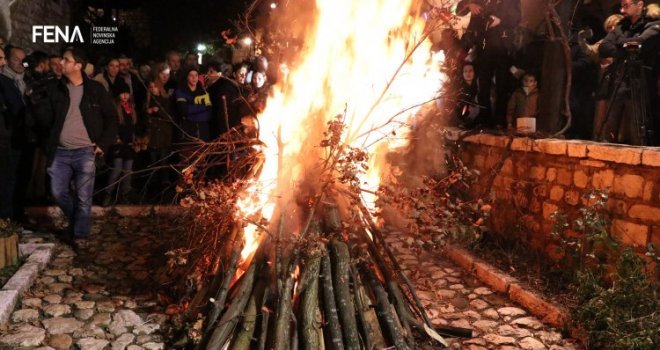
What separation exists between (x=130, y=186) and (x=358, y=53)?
5.25 m

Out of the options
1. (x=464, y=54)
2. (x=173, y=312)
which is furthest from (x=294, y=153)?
(x=464, y=54)

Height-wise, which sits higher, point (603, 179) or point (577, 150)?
point (577, 150)

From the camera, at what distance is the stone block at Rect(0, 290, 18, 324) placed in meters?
4.64

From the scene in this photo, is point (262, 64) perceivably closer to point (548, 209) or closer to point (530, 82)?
point (530, 82)

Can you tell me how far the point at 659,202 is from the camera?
4902 mm

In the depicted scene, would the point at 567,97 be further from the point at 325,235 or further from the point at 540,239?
the point at 325,235

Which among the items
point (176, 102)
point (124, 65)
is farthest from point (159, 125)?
point (124, 65)

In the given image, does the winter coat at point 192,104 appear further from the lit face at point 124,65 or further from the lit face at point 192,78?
the lit face at point 124,65

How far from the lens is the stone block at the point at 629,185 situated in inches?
201

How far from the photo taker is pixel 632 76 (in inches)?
266

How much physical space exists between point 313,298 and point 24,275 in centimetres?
338

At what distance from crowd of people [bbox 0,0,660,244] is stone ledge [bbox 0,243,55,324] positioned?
62cm

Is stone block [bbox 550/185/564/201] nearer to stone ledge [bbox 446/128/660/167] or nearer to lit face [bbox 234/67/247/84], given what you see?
stone ledge [bbox 446/128/660/167]

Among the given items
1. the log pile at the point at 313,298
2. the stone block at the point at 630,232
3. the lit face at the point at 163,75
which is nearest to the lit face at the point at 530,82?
the stone block at the point at 630,232
